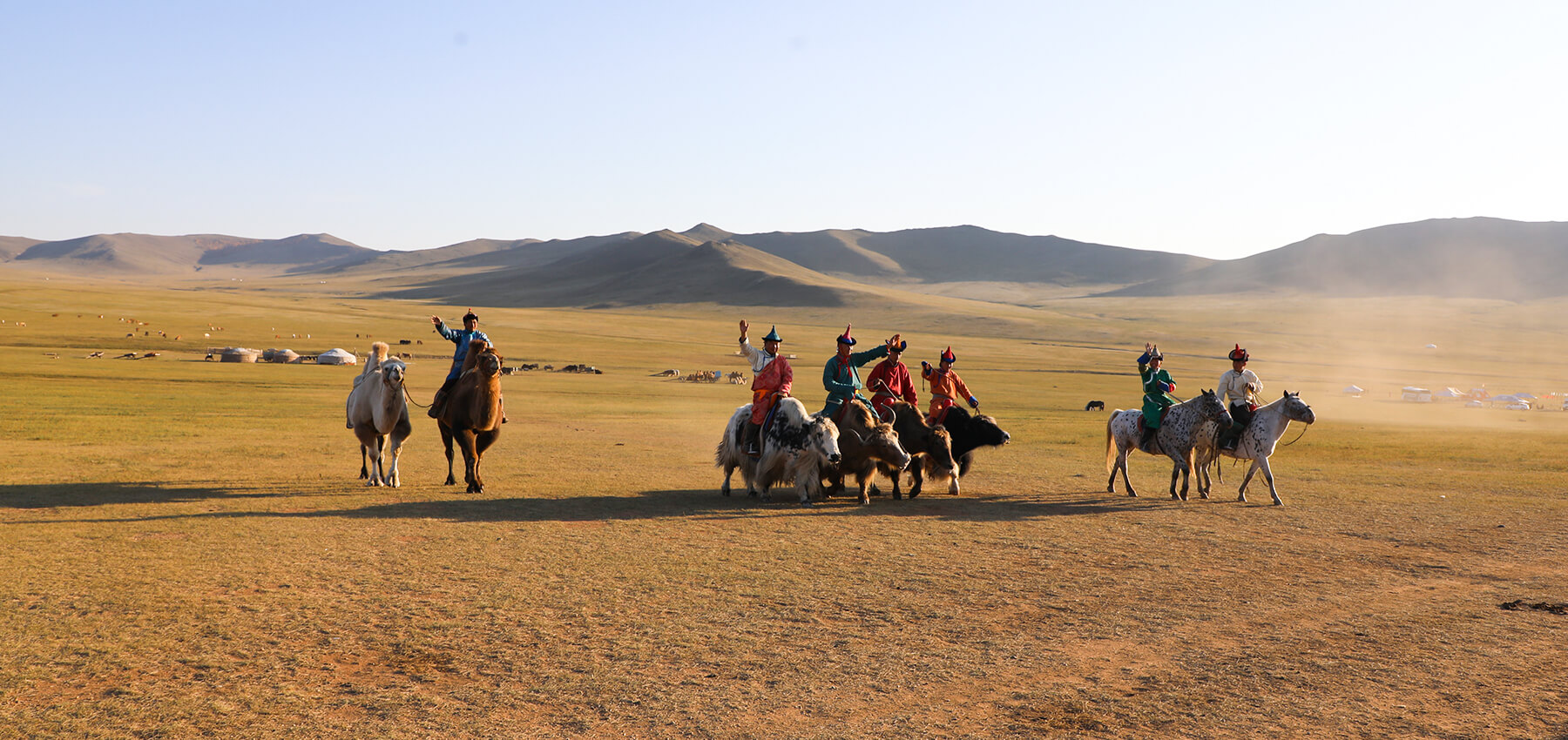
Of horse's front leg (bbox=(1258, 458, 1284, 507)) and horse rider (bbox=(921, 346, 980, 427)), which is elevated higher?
horse rider (bbox=(921, 346, 980, 427))

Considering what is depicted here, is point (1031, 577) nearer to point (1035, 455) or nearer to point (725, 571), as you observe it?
point (725, 571)

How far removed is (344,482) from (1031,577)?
987cm

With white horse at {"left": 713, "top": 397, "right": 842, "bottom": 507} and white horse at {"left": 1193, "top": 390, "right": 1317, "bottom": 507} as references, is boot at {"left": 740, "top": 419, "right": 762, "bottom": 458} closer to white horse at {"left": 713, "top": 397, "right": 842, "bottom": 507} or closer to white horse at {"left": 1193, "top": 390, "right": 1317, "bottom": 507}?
white horse at {"left": 713, "top": 397, "right": 842, "bottom": 507}

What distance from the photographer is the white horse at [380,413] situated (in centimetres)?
1409

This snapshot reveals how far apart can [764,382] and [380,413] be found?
210 inches

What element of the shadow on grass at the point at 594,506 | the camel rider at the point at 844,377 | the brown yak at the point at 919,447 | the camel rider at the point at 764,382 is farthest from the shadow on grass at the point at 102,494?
the brown yak at the point at 919,447

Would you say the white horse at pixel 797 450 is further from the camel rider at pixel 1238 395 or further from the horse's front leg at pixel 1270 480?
the horse's front leg at pixel 1270 480

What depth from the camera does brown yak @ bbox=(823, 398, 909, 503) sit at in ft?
45.1

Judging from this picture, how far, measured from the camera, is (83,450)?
16500mm

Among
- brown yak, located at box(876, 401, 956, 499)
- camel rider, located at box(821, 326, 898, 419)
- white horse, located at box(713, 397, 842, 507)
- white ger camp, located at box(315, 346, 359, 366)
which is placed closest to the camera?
white horse, located at box(713, 397, 842, 507)

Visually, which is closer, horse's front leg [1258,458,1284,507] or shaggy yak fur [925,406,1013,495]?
horse's front leg [1258,458,1284,507]

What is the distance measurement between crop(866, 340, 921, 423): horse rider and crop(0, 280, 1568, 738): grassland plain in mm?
1419

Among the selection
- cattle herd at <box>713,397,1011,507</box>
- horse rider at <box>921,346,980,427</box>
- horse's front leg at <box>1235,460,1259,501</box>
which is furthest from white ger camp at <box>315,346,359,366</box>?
horse's front leg at <box>1235,460,1259,501</box>

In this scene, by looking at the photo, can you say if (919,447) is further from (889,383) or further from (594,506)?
(594,506)
